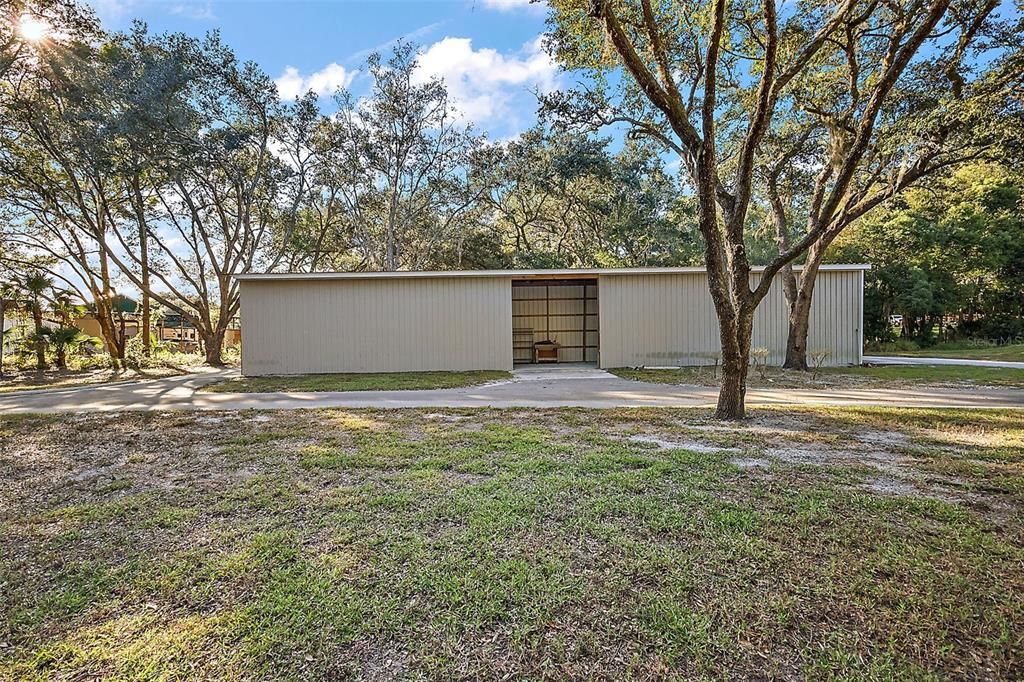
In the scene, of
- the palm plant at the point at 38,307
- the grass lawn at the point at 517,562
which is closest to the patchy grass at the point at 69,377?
the palm plant at the point at 38,307

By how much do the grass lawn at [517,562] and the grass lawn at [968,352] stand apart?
1244 cm

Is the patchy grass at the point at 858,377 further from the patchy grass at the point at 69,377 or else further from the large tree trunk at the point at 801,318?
the patchy grass at the point at 69,377

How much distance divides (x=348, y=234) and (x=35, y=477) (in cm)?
1672

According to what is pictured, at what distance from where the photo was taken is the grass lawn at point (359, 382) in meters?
8.11

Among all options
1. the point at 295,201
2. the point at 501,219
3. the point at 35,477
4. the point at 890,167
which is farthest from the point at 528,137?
the point at 35,477

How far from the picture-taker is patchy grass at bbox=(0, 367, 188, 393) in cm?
Result: 896

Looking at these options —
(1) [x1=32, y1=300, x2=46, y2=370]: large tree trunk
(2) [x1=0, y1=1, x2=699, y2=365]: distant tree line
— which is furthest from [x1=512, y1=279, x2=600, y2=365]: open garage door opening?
(1) [x1=32, y1=300, x2=46, y2=370]: large tree trunk

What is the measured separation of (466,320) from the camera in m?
10.7

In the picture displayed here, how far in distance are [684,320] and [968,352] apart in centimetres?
1068

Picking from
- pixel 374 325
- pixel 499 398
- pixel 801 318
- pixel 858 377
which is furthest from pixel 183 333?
pixel 858 377

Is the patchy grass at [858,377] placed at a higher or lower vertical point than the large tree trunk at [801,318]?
lower

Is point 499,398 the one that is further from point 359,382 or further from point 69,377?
point 69,377

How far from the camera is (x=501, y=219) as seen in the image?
19.6 m

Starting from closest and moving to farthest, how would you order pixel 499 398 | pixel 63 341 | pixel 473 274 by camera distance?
pixel 499 398, pixel 473 274, pixel 63 341
